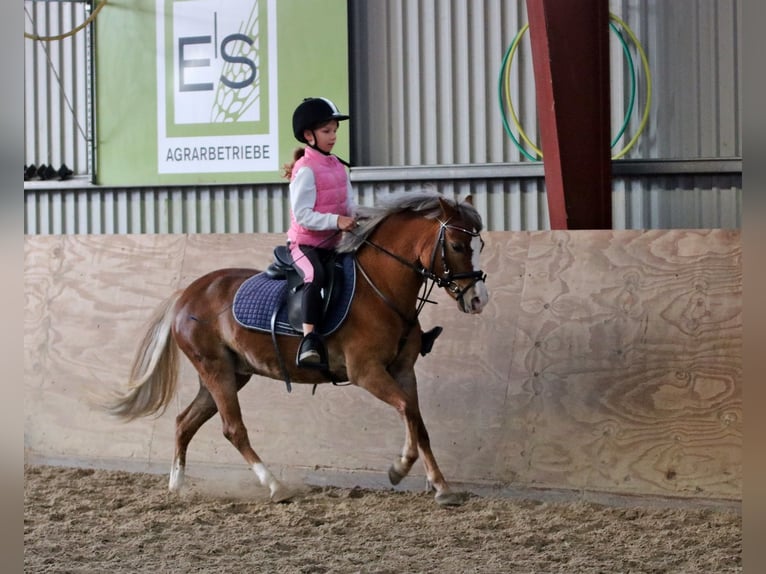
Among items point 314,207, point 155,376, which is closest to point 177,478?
point 155,376

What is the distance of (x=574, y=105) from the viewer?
651cm

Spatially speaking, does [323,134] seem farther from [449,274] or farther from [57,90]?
[57,90]

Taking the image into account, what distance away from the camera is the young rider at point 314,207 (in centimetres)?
529

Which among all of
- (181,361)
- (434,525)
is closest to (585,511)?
(434,525)

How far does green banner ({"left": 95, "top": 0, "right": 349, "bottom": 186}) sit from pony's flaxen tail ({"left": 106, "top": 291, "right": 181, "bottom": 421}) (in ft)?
8.03

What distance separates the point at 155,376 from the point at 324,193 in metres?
1.61

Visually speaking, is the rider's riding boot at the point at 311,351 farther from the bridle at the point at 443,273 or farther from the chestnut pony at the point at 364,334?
the bridle at the point at 443,273

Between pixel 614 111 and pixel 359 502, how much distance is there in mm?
3516

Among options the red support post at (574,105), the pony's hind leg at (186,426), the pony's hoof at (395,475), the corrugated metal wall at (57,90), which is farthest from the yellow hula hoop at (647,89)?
the corrugated metal wall at (57,90)

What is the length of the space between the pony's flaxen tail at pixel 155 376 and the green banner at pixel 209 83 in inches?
96.4

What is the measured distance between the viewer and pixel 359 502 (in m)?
5.84

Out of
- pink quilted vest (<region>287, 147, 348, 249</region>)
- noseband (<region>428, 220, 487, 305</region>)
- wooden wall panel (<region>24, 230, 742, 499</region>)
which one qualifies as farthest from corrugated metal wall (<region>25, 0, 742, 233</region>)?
noseband (<region>428, 220, 487, 305</region>)

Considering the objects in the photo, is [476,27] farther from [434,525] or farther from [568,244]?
[434,525]

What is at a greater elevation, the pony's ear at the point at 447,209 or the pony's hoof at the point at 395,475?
the pony's ear at the point at 447,209
